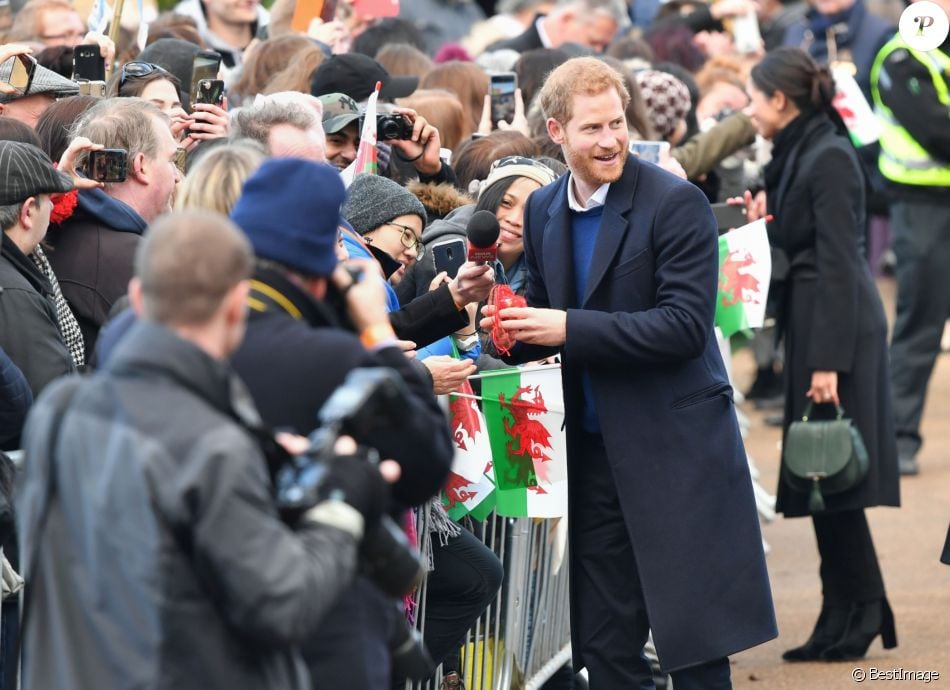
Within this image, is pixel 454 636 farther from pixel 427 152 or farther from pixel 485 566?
pixel 427 152

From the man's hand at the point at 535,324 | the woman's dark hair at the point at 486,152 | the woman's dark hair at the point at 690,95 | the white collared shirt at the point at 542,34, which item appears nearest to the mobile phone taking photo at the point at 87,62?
the woman's dark hair at the point at 486,152

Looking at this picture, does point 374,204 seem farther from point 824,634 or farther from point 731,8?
point 731,8

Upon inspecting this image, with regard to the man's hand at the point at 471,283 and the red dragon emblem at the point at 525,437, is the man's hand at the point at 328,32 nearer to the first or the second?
the red dragon emblem at the point at 525,437

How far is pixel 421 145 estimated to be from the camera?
6.11 metres

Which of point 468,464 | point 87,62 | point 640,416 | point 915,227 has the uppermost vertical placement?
point 87,62

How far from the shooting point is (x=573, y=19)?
33.4 ft

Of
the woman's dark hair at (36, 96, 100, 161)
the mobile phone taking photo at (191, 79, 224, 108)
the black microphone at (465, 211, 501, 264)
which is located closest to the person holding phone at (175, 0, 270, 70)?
the mobile phone taking photo at (191, 79, 224, 108)

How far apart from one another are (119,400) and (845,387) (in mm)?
4515

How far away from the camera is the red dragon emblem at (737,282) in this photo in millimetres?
5980

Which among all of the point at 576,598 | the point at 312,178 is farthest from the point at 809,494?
the point at 312,178

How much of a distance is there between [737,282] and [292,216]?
3168 millimetres

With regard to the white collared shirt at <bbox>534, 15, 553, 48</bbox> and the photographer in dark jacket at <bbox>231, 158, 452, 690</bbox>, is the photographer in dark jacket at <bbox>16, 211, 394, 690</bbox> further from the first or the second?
the white collared shirt at <bbox>534, 15, 553, 48</bbox>

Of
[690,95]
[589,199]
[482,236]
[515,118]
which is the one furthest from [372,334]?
[690,95]

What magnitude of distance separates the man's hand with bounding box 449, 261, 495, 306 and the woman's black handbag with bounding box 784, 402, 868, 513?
229 centimetres
